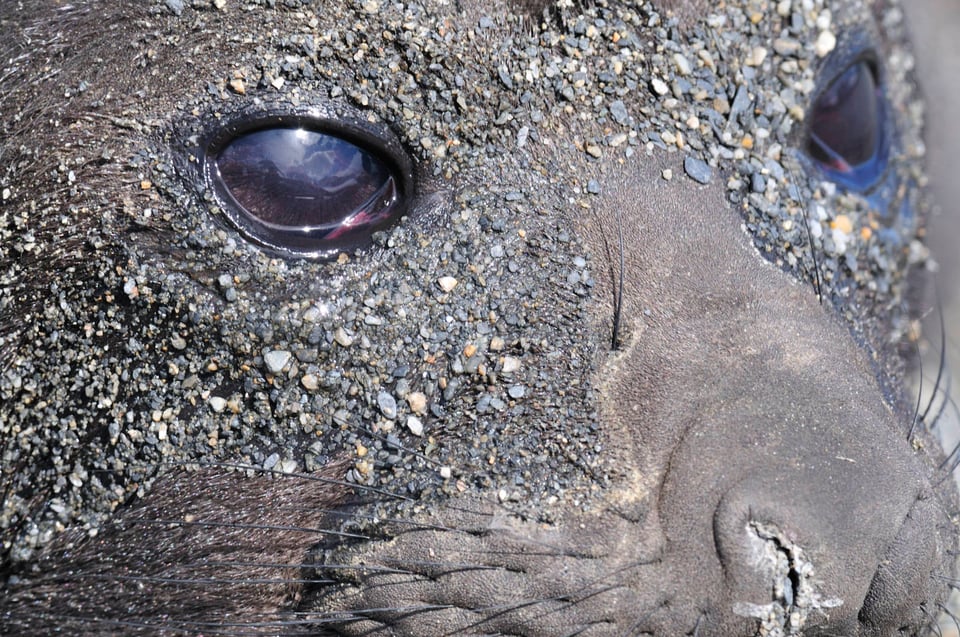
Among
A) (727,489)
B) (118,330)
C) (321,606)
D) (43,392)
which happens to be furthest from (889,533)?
(43,392)

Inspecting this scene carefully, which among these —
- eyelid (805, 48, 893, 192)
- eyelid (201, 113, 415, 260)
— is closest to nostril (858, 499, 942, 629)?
eyelid (805, 48, 893, 192)

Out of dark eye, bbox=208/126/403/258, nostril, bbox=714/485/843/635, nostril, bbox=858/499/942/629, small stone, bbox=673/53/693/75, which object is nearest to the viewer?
nostril, bbox=714/485/843/635

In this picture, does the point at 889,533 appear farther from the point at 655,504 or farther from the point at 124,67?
the point at 124,67

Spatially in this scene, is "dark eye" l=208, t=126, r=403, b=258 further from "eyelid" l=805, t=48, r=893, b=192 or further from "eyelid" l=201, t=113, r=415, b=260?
"eyelid" l=805, t=48, r=893, b=192

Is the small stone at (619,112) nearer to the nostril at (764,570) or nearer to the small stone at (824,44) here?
the small stone at (824,44)

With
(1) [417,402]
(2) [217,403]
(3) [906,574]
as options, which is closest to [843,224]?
(3) [906,574]
